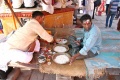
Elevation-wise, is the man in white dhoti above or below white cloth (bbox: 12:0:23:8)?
below

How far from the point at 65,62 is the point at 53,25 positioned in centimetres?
144

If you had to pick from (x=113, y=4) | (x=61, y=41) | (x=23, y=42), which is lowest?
(x=61, y=41)

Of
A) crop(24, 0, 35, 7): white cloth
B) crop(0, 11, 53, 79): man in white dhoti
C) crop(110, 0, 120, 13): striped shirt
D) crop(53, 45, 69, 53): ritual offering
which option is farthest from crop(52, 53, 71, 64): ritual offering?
crop(110, 0, 120, 13): striped shirt

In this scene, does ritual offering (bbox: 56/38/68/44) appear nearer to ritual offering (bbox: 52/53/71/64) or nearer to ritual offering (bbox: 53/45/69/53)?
ritual offering (bbox: 53/45/69/53)

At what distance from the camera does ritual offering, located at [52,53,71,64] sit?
6.58 feet

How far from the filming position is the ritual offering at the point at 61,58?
2.01 m

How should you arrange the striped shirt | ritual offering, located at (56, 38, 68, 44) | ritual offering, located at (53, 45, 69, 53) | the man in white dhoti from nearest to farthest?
Answer: the man in white dhoti, ritual offering, located at (53, 45, 69, 53), ritual offering, located at (56, 38, 68, 44), the striped shirt

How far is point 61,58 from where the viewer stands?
208 cm

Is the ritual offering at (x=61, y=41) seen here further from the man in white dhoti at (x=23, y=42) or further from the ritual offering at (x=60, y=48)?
the man in white dhoti at (x=23, y=42)

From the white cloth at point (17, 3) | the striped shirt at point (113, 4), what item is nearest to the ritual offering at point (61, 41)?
the white cloth at point (17, 3)

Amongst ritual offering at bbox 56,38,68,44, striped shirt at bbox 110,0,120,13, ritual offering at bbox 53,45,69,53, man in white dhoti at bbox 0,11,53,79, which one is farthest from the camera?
striped shirt at bbox 110,0,120,13

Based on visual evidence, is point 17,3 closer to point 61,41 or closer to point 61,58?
point 61,41

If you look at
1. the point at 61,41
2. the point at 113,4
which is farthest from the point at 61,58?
the point at 113,4

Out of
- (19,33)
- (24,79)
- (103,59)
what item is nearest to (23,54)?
(19,33)
